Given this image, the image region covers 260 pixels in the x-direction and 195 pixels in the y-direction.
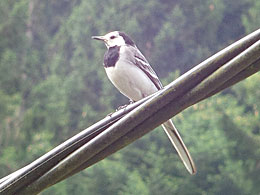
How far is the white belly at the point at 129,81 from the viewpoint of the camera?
3.75 metres

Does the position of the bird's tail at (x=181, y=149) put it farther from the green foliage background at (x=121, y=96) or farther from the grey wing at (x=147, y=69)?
the green foliage background at (x=121, y=96)

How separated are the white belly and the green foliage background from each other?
17.5 ft

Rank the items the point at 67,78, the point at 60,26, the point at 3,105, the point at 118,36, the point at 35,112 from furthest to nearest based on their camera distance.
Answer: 1. the point at 60,26
2. the point at 67,78
3. the point at 35,112
4. the point at 3,105
5. the point at 118,36

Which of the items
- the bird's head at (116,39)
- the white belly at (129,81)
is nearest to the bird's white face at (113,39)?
the bird's head at (116,39)

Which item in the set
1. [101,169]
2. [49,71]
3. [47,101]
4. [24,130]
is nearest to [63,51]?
[49,71]

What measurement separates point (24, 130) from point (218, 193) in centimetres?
534

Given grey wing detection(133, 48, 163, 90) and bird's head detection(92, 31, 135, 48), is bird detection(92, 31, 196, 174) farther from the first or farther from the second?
bird's head detection(92, 31, 135, 48)

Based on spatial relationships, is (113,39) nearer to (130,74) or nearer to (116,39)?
(116,39)

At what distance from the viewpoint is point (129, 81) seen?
3752mm

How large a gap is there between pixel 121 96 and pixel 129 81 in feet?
44.8

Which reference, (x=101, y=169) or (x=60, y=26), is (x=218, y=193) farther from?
(x=60, y=26)

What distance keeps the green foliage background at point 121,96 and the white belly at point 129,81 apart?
5344 millimetres

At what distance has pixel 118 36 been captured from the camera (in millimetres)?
4258

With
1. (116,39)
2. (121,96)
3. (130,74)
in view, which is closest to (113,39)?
(116,39)
